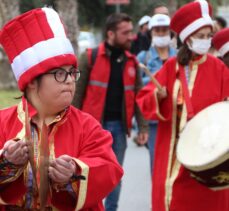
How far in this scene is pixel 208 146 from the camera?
4.31 meters

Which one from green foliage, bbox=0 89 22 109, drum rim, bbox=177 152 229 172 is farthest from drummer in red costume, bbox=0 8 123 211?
drum rim, bbox=177 152 229 172

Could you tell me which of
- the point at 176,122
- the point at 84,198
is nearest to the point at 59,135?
the point at 84,198

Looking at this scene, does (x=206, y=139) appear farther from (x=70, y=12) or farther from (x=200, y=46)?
(x=70, y=12)

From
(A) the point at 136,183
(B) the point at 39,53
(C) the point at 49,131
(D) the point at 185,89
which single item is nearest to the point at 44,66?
(B) the point at 39,53

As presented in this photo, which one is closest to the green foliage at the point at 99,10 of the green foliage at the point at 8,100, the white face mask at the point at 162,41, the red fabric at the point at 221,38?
the green foliage at the point at 8,100

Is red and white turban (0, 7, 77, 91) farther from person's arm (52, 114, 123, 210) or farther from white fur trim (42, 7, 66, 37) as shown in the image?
person's arm (52, 114, 123, 210)

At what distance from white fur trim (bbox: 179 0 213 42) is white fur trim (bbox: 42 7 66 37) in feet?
7.54

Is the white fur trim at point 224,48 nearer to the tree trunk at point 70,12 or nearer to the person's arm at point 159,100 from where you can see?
the person's arm at point 159,100

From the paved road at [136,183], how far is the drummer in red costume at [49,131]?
390 centimetres

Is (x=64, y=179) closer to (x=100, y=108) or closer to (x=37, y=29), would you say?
(x=37, y=29)

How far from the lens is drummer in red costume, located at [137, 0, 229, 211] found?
4.86m

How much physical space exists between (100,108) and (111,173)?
299 centimetres

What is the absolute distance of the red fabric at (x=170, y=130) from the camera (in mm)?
4820

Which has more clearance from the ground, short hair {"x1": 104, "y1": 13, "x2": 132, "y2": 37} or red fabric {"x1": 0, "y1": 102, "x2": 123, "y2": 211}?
red fabric {"x1": 0, "y1": 102, "x2": 123, "y2": 211}
